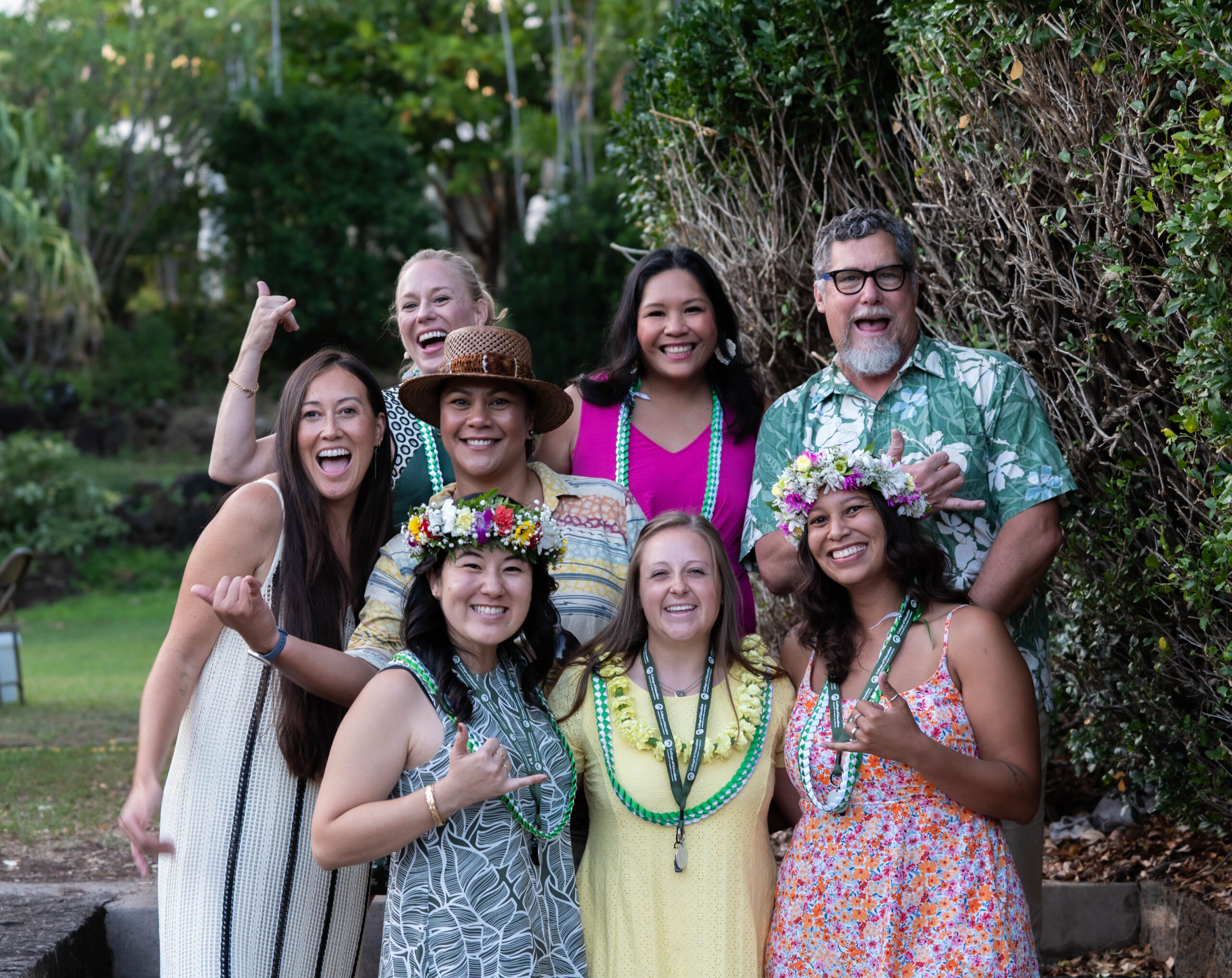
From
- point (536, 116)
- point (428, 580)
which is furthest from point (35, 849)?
point (536, 116)

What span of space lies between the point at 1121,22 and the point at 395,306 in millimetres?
2230

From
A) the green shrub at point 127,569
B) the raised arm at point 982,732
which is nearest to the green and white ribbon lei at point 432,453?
the raised arm at point 982,732

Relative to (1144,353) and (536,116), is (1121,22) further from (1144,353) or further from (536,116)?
(536,116)

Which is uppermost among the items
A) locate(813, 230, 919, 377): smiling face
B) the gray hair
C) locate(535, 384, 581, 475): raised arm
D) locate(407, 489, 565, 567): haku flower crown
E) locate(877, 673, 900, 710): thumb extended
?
the gray hair

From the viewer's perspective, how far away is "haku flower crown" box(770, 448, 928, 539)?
9.17ft

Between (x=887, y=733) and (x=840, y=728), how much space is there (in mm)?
218

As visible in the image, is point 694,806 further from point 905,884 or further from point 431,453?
point 431,453

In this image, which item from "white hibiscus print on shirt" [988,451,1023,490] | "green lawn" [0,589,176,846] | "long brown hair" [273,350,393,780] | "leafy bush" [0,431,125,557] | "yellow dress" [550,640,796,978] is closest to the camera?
"yellow dress" [550,640,796,978]

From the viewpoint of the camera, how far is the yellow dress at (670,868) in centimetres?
268

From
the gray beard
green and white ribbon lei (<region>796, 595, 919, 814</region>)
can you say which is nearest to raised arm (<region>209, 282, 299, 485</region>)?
the gray beard

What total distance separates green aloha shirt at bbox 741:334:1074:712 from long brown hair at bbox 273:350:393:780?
100cm

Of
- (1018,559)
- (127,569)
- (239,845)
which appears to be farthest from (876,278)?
(127,569)

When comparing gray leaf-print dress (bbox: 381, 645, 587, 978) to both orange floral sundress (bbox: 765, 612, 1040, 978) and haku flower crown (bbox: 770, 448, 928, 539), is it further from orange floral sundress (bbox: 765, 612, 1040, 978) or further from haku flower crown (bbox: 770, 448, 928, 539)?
haku flower crown (bbox: 770, 448, 928, 539)

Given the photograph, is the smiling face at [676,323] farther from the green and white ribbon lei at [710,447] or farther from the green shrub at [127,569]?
the green shrub at [127,569]
